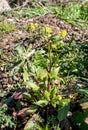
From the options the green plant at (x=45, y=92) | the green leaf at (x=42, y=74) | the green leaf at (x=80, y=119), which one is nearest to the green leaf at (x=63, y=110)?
the green plant at (x=45, y=92)

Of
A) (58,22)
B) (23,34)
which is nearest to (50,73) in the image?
(23,34)

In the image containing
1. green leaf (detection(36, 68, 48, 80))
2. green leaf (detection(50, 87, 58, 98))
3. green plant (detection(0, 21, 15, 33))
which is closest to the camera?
green leaf (detection(50, 87, 58, 98))

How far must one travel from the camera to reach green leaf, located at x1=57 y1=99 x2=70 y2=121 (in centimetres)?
353

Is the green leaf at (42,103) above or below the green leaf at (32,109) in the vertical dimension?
above

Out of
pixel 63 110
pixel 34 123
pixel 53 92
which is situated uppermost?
pixel 53 92

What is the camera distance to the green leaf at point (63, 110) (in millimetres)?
3530

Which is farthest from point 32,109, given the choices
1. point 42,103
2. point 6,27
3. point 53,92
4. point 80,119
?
point 6,27

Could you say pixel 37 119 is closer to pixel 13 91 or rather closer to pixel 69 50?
pixel 13 91

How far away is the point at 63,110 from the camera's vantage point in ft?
11.7

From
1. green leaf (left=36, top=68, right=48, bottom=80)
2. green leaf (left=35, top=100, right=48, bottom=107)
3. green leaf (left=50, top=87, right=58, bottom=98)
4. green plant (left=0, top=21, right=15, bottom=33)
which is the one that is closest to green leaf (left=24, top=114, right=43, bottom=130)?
green leaf (left=35, top=100, right=48, bottom=107)

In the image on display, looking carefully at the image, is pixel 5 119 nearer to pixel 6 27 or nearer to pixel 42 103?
pixel 42 103

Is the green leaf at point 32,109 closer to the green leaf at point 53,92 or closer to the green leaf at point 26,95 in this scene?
the green leaf at point 26,95

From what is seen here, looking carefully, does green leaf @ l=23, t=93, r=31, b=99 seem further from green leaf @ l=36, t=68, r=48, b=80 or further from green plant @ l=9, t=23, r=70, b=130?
green leaf @ l=36, t=68, r=48, b=80

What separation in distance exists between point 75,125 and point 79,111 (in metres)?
0.15
